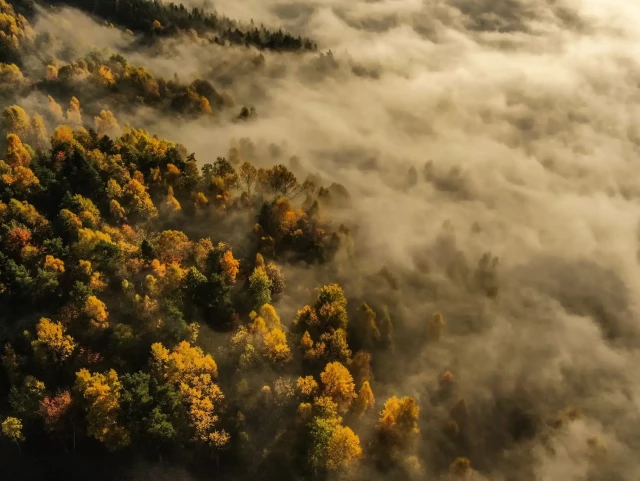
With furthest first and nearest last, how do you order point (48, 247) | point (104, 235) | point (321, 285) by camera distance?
point (321, 285), point (104, 235), point (48, 247)

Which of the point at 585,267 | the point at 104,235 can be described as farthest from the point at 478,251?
the point at 104,235

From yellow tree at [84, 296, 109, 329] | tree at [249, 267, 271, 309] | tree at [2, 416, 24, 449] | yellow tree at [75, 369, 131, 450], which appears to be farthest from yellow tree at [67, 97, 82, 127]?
tree at [2, 416, 24, 449]

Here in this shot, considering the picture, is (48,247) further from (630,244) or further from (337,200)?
(630,244)

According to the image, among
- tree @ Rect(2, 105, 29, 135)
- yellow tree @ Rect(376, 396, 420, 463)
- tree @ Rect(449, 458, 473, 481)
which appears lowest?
tree @ Rect(449, 458, 473, 481)

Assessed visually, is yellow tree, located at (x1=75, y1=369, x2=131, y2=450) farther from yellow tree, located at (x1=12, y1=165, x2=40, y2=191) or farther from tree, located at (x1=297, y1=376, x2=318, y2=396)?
yellow tree, located at (x1=12, y1=165, x2=40, y2=191)

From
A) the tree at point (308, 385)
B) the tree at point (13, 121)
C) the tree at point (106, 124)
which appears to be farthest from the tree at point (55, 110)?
the tree at point (308, 385)

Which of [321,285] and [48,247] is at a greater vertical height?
[48,247]
